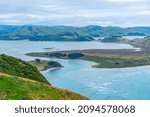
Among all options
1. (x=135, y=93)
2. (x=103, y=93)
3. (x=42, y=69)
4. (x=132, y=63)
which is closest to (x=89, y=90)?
(x=103, y=93)

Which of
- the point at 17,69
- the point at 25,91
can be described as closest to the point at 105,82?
the point at 17,69

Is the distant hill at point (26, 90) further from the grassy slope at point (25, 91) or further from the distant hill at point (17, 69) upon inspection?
the distant hill at point (17, 69)

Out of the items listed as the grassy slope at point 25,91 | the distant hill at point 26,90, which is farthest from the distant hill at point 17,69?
the grassy slope at point 25,91

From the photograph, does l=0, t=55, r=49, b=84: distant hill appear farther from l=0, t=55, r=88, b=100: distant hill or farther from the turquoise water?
the turquoise water

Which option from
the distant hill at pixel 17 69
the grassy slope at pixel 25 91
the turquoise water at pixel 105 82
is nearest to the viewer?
the grassy slope at pixel 25 91

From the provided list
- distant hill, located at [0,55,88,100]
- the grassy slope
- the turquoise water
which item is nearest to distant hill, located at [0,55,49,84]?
distant hill, located at [0,55,88,100]

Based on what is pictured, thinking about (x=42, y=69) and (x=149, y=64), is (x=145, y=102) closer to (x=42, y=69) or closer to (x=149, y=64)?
(x=42, y=69)

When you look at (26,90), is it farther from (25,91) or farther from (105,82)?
(105,82)

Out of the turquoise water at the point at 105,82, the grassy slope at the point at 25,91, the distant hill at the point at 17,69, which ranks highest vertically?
the grassy slope at the point at 25,91
